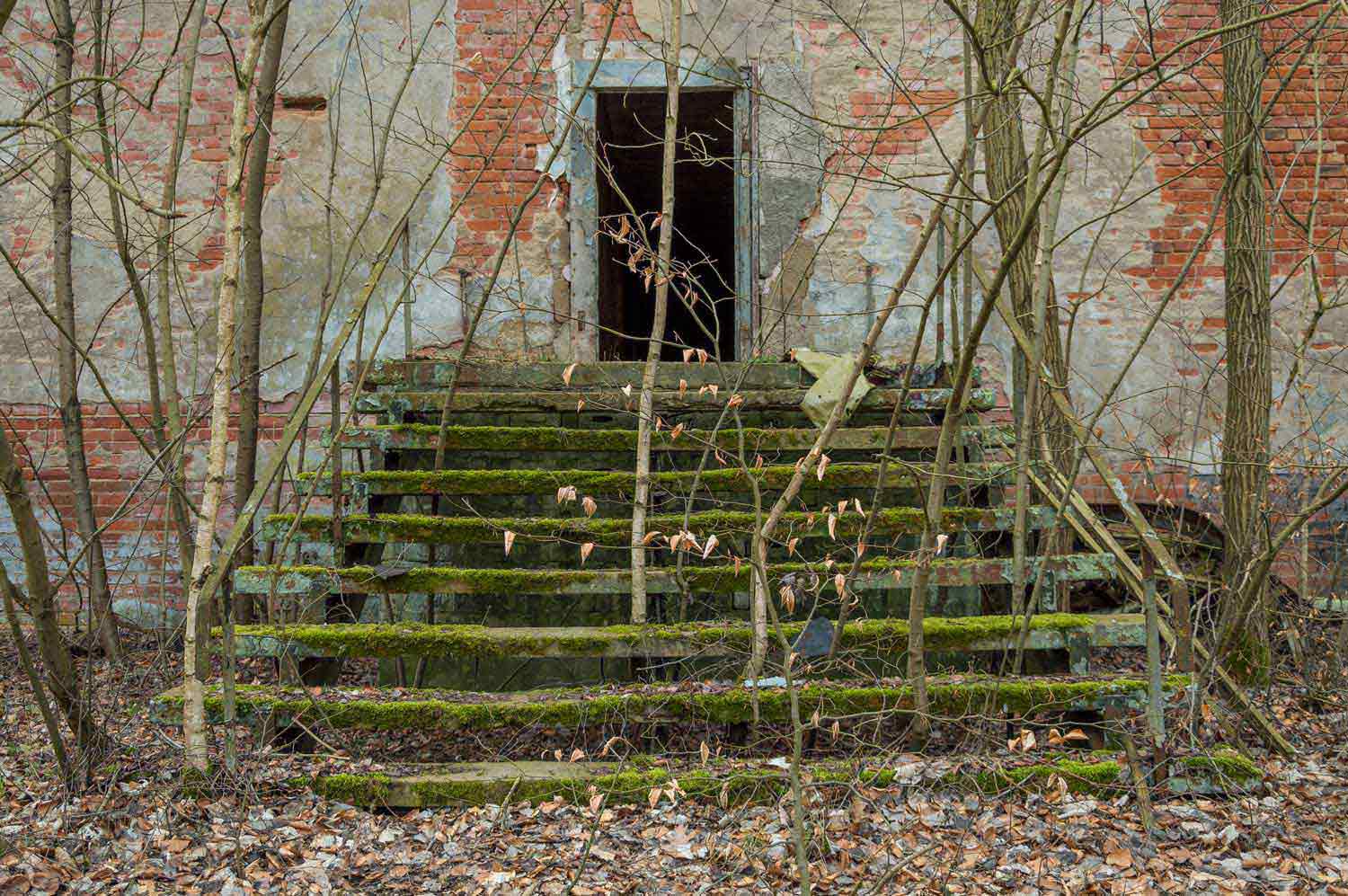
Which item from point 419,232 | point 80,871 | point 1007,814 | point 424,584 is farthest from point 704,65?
point 80,871

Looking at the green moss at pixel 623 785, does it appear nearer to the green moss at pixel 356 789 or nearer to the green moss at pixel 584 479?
the green moss at pixel 356 789

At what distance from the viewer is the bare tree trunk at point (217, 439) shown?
3.57 meters

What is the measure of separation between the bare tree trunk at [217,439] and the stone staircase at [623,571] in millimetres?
208

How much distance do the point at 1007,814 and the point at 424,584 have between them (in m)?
2.42

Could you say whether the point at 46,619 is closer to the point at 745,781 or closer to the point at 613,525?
the point at 613,525

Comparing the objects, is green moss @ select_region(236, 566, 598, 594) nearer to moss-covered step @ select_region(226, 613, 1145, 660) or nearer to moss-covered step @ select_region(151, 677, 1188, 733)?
moss-covered step @ select_region(226, 613, 1145, 660)

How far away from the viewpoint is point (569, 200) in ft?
23.9

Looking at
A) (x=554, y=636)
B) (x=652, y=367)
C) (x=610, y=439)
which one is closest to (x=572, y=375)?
(x=610, y=439)

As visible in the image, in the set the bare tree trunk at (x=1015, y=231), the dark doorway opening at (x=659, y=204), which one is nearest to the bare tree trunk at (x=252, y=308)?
the dark doorway opening at (x=659, y=204)

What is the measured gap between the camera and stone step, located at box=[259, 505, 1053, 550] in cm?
459

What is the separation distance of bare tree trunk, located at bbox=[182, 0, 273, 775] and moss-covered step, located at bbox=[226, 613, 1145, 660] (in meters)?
0.45

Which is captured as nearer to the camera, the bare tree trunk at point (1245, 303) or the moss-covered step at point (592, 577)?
the moss-covered step at point (592, 577)

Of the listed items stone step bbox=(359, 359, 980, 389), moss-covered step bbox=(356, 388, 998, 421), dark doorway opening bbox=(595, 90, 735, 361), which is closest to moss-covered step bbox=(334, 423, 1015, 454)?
moss-covered step bbox=(356, 388, 998, 421)

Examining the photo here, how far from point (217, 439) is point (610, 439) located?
2102 millimetres
